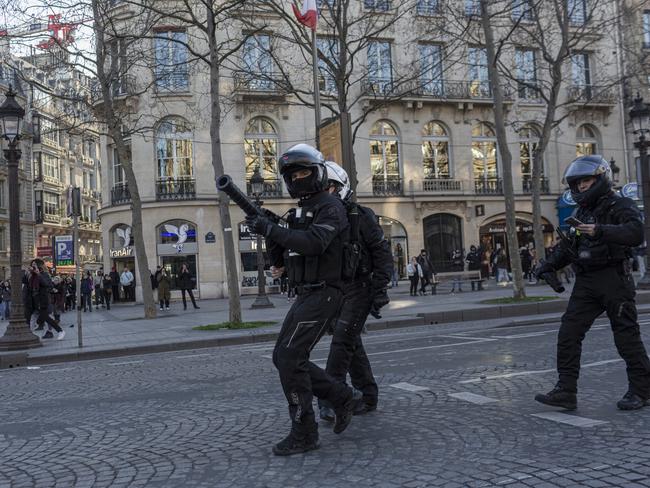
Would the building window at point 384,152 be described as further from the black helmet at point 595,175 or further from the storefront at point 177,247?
the black helmet at point 595,175

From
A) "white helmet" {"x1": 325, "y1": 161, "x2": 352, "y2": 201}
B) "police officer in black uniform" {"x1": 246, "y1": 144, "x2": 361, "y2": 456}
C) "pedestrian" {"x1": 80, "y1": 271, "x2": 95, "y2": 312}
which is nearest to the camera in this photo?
"police officer in black uniform" {"x1": 246, "y1": 144, "x2": 361, "y2": 456}

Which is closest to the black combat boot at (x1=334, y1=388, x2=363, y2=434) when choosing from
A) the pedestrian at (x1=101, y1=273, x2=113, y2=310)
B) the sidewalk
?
the sidewalk

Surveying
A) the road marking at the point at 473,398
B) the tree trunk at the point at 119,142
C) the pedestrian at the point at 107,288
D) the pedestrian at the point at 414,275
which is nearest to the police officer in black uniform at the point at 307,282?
the road marking at the point at 473,398

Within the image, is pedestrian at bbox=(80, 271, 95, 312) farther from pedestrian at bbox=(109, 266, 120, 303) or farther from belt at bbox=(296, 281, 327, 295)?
belt at bbox=(296, 281, 327, 295)

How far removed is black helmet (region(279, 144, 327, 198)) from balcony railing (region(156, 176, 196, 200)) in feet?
87.8

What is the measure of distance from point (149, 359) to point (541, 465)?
7927 millimetres

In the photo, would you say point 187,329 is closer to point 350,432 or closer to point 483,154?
point 350,432

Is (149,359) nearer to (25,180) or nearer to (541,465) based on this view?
(541,465)

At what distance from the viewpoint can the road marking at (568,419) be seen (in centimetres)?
465

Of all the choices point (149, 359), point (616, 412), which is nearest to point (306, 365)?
point (616, 412)

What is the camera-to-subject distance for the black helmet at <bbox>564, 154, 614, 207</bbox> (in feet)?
16.4

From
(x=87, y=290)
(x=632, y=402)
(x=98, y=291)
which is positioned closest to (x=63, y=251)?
(x=87, y=290)

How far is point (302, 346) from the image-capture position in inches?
168

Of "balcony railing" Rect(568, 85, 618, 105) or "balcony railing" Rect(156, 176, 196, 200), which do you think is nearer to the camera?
"balcony railing" Rect(156, 176, 196, 200)
